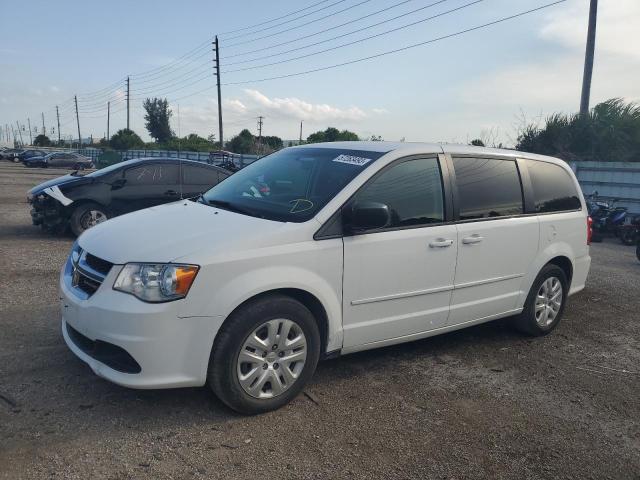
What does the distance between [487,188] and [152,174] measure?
22.2ft

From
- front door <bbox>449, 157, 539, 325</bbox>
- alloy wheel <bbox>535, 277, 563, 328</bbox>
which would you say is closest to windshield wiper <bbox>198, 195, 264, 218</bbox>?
front door <bbox>449, 157, 539, 325</bbox>

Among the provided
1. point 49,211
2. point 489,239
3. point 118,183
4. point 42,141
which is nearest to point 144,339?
point 489,239

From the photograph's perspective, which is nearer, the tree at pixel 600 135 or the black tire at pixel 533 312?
the black tire at pixel 533 312

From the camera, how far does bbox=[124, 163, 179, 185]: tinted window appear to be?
31.5 ft

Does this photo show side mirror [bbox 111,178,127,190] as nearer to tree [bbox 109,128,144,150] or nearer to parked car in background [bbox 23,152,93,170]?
parked car in background [bbox 23,152,93,170]

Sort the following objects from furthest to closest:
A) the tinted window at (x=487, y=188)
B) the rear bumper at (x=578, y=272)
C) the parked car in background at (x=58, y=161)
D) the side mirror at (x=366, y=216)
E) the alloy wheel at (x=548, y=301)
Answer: the parked car in background at (x=58, y=161), the rear bumper at (x=578, y=272), the alloy wheel at (x=548, y=301), the tinted window at (x=487, y=188), the side mirror at (x=366, y=216)

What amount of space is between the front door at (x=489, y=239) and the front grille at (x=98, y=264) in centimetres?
258

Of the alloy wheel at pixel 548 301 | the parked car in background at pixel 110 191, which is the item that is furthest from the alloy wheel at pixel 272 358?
the parked car in background at pixel 110 191

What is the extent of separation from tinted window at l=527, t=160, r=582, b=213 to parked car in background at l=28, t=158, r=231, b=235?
229 inches

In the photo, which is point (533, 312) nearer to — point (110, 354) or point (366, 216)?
point (366, 216)

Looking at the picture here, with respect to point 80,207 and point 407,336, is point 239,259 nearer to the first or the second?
point 407,336

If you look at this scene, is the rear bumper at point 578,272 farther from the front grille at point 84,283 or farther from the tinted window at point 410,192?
the front grille at point 84,283

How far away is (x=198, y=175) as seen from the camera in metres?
10.1

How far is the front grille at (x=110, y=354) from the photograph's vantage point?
3162mm
